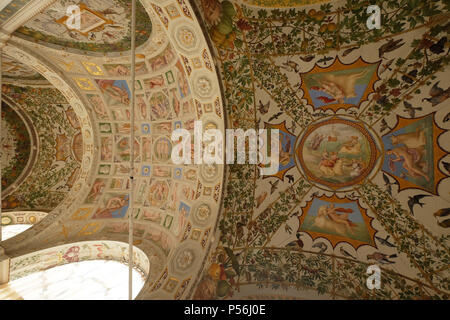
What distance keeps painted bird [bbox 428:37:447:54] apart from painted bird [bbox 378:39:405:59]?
2.01 ft

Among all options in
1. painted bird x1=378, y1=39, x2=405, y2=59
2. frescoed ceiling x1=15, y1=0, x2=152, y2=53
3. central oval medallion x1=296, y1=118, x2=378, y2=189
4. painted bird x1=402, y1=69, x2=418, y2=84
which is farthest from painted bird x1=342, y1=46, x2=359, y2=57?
frescoed ceiling x1=15, y1=0, x2=152, y2=53

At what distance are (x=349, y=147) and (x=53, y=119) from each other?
15.4 metres

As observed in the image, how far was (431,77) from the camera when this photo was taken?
519 centimetres

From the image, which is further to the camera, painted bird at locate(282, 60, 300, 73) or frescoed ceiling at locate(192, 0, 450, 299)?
painted bird at locate(282, 60, 300, 73)

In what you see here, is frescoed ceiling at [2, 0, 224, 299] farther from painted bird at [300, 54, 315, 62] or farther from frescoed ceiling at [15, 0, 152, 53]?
painted bird at [300, 54, 315, 62]

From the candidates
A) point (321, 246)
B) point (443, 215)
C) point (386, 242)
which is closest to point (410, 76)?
point (443, 215)

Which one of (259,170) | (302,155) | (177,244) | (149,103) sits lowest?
(177,244)

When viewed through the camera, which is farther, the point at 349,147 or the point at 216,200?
the point at 216,200

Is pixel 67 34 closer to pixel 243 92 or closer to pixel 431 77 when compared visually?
pixel 243 92

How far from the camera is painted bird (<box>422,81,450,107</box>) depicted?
512 cm

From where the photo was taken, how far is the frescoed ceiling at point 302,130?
5379mm

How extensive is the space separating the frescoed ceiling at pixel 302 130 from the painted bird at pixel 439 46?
0.07ft
